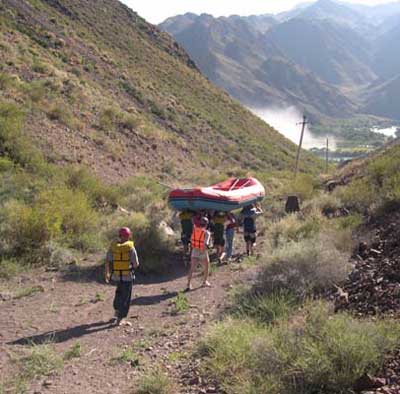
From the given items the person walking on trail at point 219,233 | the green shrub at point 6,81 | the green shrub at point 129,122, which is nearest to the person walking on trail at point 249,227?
the person walking on trail at point 219,233

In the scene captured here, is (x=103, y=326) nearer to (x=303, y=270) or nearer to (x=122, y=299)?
(x=122, y=299)

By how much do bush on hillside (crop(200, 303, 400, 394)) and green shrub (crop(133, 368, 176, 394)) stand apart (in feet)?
1.60

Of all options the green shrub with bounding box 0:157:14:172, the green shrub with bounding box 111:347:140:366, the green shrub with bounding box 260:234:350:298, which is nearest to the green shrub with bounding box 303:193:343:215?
the green shrub with bounding box 260:234:350:298

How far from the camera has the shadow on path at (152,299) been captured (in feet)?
31.9

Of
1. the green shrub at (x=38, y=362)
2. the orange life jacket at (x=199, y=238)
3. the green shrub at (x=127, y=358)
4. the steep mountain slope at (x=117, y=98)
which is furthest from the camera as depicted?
the steep mountain slope at (x=117, y=98)

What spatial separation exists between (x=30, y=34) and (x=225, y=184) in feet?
69.7

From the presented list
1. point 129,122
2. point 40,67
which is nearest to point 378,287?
point 129,122

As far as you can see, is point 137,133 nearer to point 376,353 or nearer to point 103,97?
point 103,97

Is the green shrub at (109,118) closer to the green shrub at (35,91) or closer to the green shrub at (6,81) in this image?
the green shrub at (35,91)

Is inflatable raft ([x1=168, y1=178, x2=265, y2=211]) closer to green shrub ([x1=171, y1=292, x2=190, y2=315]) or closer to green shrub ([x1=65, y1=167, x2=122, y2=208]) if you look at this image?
green shrub ([x1=171, y1=292, x2=190, y2=315])

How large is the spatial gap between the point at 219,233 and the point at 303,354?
7.05 metres

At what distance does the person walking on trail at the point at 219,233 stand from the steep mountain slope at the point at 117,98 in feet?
28.0

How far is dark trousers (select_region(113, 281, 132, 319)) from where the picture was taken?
8602mm

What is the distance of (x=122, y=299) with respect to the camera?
8.62 meters
